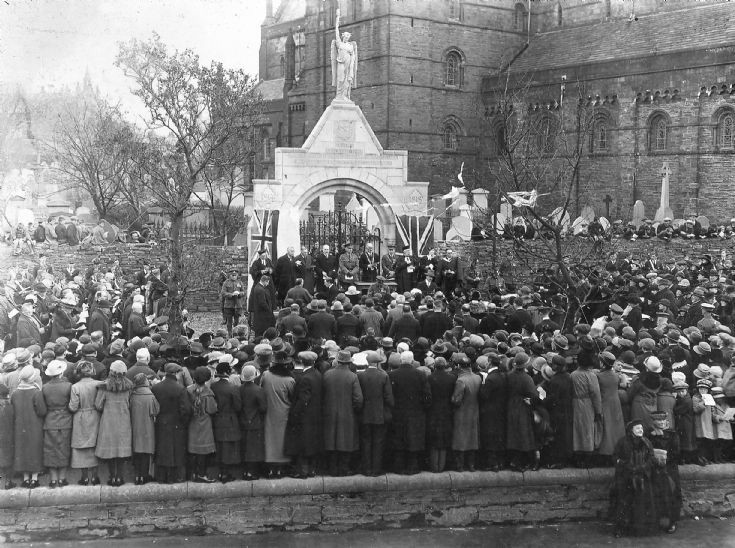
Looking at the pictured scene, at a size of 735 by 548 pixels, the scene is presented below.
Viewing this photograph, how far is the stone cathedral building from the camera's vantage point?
127ft

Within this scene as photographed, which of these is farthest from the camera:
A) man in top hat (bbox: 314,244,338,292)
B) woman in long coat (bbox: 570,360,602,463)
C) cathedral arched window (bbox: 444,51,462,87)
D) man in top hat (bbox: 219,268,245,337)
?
cathedral arched window (bbox: 444,51,462,87)

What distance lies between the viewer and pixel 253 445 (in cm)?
1102

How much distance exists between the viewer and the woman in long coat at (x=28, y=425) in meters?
10.4

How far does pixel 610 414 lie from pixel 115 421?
19.7ft

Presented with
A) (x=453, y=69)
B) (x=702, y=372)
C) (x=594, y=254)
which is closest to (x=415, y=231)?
(x=594, y=254)

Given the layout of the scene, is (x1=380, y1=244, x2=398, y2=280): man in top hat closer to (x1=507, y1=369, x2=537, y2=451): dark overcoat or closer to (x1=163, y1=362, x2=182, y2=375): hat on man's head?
(x1=507, y1=369, x2=537, y2=451): dark overcoat

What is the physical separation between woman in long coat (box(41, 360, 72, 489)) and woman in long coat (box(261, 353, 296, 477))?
2270 mm

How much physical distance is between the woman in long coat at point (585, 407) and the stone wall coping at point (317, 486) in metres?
0.33

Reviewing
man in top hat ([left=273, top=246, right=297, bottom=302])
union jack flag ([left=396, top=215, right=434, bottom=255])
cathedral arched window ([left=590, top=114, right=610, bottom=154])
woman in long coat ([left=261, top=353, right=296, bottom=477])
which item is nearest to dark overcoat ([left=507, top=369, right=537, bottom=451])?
woman in long coat ([left=261, top=353, right=296, bottom=477])

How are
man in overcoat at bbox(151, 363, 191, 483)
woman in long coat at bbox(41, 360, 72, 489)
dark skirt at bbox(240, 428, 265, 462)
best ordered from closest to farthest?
1. woman in long coat at bbox(41, 360, 72, 489)
2. man in overcoat at bbox(151, 363, 191, 483)
3. dark skirt at bbox(240, 428, 265, 462)

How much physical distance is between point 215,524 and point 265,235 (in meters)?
14.4

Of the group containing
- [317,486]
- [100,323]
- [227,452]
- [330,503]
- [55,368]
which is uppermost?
[100,323]

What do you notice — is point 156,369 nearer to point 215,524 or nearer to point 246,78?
point 215,524

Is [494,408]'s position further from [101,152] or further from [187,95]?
[101,152]
